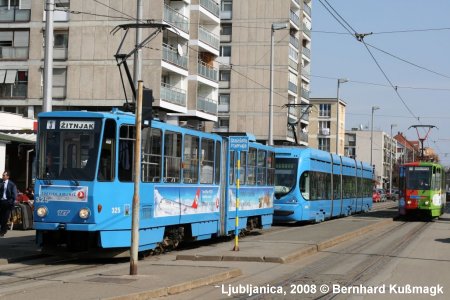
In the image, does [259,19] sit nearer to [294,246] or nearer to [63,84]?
[63,84]

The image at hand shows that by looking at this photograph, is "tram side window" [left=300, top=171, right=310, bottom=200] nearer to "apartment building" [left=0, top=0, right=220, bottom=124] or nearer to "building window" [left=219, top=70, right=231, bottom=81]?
"apartment building" [left=0, top=0, right=220, bottom=124]

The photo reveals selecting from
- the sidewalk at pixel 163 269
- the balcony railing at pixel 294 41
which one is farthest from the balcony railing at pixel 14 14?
the balcony railing at pixel 294 41

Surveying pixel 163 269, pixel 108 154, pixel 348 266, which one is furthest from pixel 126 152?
pixel 348 266

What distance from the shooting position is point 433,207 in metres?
35.5

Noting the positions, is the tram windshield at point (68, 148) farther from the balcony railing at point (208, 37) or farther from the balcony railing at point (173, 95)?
the balcony railing at point (208, 37)

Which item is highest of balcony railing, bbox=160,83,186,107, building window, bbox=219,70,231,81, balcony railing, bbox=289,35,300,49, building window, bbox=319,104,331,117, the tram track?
balcony railing, bbox=289,35,300,49

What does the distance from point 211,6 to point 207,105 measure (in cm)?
834

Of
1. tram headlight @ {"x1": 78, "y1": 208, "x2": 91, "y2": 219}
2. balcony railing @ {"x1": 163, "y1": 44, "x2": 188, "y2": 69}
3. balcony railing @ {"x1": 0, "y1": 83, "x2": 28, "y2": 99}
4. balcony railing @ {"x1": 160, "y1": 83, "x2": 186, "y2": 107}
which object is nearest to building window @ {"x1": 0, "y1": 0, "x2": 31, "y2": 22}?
balcony railing @ {"x1": 0, "y1": 83, "x2": 28, "y2": 99}

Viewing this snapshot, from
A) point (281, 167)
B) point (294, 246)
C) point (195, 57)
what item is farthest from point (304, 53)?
point (294, 246)

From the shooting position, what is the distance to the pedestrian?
1873 centimetres

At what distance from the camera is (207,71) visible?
56.3 meters

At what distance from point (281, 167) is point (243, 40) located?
4402 centimetres

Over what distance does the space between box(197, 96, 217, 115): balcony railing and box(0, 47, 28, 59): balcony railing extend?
45.9ft

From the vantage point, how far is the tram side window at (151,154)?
14.8 meters
